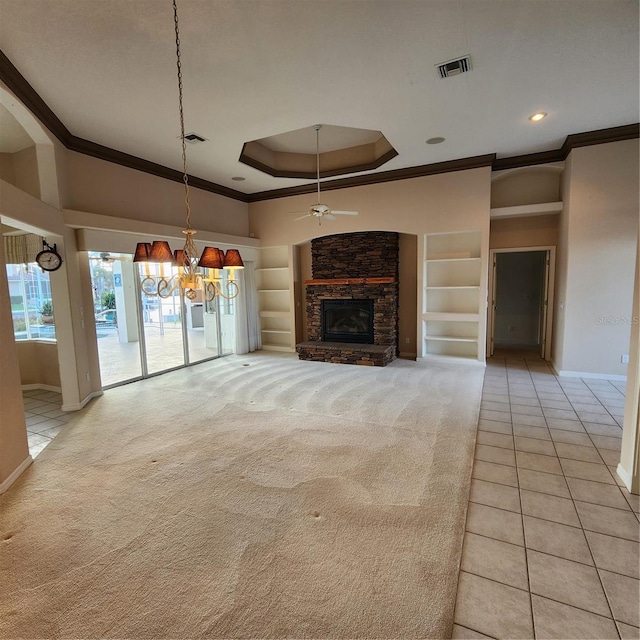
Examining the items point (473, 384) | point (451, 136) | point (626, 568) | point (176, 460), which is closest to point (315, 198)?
point (451, 136)

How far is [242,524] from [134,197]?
517 centimetres

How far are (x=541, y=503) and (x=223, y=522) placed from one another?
2.23 m

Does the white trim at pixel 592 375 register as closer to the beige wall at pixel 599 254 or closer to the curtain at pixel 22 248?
the beige wall at pixel 599 254

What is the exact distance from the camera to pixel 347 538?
2064 mm

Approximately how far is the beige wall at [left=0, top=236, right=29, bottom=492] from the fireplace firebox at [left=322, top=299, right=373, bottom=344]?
5.04m

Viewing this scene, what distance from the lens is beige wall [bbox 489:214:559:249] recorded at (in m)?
6.11

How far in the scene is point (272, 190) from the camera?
7262mm

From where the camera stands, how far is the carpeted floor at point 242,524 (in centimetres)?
161

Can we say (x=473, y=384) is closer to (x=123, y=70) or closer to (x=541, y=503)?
(x=541, y=503)

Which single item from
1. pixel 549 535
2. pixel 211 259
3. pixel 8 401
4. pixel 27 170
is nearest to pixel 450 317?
pixel 549 535

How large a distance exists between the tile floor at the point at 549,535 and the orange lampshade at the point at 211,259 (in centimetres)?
271

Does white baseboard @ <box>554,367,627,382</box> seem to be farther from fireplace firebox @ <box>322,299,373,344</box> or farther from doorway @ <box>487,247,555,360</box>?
fireplace firebox @ <box>322,299,373,344</box>

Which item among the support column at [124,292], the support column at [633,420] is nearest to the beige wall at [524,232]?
the support column at [633,420]

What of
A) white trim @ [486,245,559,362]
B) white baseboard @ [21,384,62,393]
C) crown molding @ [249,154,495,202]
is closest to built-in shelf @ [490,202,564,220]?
white trim @ [486,245,559,362]
